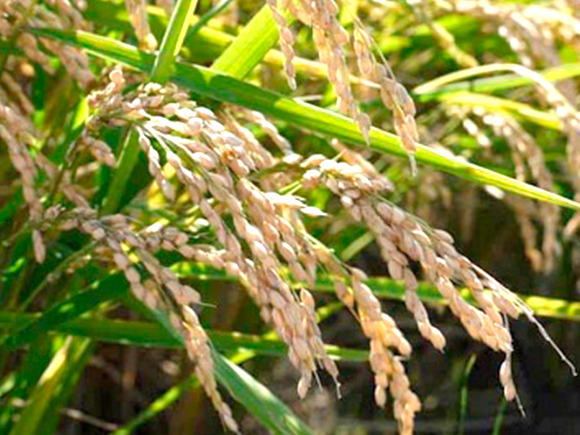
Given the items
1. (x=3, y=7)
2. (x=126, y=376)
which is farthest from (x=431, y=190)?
(x=126, y=376)

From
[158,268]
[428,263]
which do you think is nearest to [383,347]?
[428,263]

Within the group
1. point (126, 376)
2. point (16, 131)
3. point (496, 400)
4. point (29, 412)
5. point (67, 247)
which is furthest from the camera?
point (496, 400)

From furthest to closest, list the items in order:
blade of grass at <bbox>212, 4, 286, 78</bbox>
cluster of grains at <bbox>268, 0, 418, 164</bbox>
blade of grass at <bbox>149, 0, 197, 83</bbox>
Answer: blade of grass at <bbox>212, 4, 286, 78</bbox> → blade of grass at <bbox>149, 0, 197, 83</bbox> → cluster of grains at <bbox>268, 0, 418, 164</bbox>

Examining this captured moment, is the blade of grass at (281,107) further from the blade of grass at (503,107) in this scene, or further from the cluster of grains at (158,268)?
the blade of grass at (503,107)

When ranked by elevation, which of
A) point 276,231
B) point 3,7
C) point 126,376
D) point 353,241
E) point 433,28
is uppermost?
point 3,7

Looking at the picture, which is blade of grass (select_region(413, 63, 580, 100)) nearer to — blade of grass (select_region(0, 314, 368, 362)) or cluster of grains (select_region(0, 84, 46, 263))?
blade of grass (select_region(0, 314, 368, 362))

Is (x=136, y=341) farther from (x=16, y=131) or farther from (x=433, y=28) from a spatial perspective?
(x=433, y=28)

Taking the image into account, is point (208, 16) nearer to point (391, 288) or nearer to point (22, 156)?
point (22, 156)

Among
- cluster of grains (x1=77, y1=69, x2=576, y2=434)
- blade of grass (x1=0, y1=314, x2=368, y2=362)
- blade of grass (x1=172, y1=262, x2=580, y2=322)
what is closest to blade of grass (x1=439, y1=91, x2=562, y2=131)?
blade of grass (x1=172, y1=262, x2=580, y2=322)
